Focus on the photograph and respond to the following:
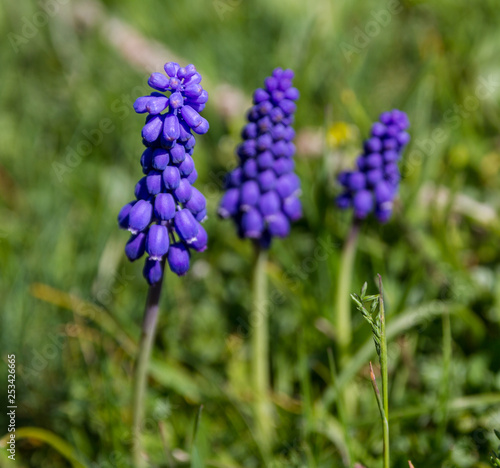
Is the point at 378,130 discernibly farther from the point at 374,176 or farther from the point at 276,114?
the point at 276,114

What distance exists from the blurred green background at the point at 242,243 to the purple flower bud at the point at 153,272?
3.66 feet

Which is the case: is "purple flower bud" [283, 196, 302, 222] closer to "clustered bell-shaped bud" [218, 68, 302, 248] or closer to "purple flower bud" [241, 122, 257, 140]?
"clustered bell-shaped bud" [218, 68, 302, 248]

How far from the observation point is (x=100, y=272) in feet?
16.4

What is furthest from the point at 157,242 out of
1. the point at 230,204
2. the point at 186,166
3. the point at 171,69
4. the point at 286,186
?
the point at 286,186

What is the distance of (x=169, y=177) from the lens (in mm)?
2791

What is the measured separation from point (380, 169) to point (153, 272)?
1.86m

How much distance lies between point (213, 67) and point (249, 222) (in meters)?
3.85

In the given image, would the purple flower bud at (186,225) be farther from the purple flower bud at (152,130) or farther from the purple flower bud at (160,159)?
the purple flower bud at (152,130)

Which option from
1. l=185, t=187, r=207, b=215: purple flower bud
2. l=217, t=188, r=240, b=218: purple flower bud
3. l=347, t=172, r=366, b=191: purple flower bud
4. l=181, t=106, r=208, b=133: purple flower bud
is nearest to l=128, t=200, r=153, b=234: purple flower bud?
l=185, t=187, r=207, b=215: purple flower bud

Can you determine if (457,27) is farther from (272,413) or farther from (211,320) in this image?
(272,413)

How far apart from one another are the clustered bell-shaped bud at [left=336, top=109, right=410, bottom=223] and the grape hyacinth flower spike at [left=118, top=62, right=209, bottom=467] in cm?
139

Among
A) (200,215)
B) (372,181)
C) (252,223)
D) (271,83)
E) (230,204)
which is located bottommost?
(200,215)

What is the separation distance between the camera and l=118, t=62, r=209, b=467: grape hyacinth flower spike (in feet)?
8.86

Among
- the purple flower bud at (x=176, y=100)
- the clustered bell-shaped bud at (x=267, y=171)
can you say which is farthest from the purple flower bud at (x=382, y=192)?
the purple flower bud at (x=176, y=100)
